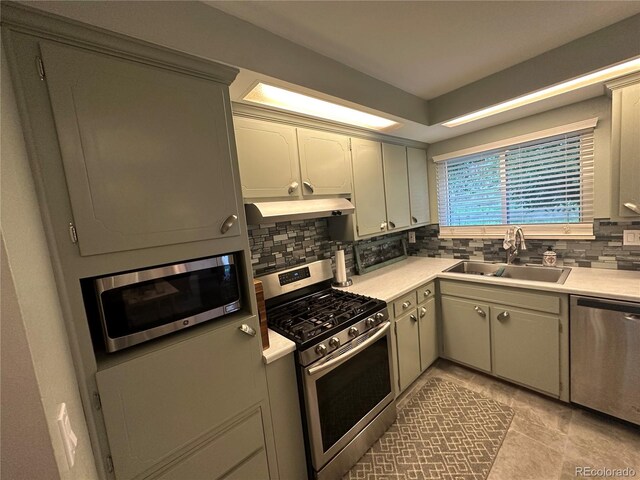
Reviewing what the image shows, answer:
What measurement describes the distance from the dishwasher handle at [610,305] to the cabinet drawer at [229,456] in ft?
7.04

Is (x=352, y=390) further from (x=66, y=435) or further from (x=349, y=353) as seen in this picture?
(x=66, y=435)

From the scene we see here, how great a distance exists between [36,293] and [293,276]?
1438 millimetres

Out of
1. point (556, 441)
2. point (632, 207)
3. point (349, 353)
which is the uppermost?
point (632, 207)

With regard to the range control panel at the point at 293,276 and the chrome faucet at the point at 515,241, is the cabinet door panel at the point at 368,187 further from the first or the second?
the chrome faucet at the point at 515,241

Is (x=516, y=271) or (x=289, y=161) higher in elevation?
(x=289, y=161)

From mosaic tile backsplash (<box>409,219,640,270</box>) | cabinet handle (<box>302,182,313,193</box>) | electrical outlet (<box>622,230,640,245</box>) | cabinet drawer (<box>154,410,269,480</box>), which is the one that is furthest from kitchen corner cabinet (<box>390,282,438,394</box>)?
electrical outlet (<box>622,230,640,245</box>)

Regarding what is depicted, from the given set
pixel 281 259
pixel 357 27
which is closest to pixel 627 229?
pixel 357 27

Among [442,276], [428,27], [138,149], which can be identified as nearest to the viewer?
[138,149]

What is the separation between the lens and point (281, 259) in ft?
6.72

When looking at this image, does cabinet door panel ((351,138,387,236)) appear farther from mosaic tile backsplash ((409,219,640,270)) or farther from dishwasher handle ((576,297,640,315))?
dishwasher handle ((576,297,640,315))

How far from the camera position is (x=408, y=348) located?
213 cm

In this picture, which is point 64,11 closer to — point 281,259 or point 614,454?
point 281,259

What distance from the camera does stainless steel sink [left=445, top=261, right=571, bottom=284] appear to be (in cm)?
222

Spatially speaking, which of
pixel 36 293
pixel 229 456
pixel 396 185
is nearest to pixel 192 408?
pixel 229 456
